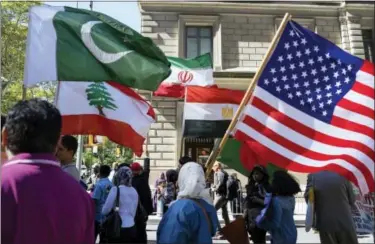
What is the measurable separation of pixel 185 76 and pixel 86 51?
34.5 ft

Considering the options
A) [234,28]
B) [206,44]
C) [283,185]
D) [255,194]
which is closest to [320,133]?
[283,185]

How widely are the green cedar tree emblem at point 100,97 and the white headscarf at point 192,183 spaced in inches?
93.5

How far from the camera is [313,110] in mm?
4891

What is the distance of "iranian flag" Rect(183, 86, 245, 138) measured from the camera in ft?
25.9

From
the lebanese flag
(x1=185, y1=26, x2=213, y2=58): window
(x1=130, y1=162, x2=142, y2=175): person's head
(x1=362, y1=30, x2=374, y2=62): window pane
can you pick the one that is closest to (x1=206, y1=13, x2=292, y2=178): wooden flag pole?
the lebanese flag

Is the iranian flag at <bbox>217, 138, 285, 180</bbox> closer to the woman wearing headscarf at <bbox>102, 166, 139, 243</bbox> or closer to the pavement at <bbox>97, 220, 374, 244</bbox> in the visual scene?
the woman wearing headscarf at <bbox>102, 166, 139, 243</bbox>

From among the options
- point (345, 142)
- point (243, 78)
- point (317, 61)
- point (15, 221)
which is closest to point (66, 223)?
point (15, 221)

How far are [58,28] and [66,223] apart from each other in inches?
165

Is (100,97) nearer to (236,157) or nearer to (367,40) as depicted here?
(236,157)

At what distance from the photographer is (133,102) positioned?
6.11 metres

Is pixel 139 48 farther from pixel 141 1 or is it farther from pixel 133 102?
pixel 141 1

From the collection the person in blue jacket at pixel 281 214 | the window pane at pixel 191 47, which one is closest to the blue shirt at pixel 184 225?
the person in blue jacket at pixel 281 214

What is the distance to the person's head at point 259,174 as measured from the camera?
6840 millimetres

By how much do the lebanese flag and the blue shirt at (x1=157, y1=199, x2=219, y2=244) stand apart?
236 centimetres
